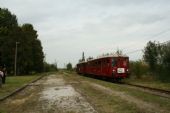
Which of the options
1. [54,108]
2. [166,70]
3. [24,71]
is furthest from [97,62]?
[24,71]

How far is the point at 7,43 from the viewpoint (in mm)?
80625

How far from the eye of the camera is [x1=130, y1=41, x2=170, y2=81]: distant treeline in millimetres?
39463

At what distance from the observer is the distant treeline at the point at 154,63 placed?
39463 millimetres

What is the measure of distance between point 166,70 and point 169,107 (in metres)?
24.7

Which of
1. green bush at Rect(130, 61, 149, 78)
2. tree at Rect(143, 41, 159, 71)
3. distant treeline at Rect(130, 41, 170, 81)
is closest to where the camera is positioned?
distant treeline at Rect(130, 41, 170, 81)

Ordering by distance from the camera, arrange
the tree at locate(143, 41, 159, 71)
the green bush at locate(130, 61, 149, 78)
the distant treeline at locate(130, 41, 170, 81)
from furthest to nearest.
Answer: the green bush at locate(130, 61, 149, 78) → the tree at locate(143, 41, 159, 71) → the distant treeline at locate(130, 41, 170, 81)

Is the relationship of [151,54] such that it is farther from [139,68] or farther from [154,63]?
[139,68]

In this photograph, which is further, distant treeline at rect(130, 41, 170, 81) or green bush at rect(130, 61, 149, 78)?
green bush at rect(130, 61, 149, 78)

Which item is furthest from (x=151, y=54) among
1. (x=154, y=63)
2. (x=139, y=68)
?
(x=139, y=68)

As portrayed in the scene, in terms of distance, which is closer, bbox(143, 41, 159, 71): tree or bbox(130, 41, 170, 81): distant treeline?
bbox(130, 41, 170, 81): distant treeline

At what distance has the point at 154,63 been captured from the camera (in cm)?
4412

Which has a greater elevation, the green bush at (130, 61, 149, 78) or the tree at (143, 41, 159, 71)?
the tree at (143, 41, 159, 71)

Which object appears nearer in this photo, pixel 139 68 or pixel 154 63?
pixel 154 63

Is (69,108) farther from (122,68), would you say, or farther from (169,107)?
(122,68)
